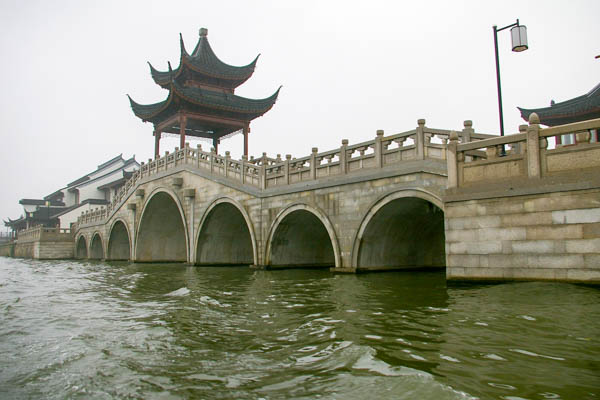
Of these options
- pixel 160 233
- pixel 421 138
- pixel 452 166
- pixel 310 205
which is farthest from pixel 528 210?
pixel 160 233

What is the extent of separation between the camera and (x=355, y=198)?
43.9 ft

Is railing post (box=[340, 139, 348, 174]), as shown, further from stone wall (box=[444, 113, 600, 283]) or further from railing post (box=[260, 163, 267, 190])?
stone wall (box=[444, 113, 600, 283])

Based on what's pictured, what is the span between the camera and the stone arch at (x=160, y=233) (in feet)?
86.9

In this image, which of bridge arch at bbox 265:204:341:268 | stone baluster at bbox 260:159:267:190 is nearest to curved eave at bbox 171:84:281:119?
stone baluster at bbox 260:159:267:190

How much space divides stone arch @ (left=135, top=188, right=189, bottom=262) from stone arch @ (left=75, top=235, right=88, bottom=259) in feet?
44.0

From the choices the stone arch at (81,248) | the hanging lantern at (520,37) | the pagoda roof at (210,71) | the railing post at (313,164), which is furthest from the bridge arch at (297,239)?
the stone arch at (81,248)

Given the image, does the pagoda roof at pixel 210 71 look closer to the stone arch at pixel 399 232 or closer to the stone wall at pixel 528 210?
the stone arch at pixel 399 232

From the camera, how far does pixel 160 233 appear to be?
1104 inches

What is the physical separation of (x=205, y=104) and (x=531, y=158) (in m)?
19.5

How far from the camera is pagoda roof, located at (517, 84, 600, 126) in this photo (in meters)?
17.3

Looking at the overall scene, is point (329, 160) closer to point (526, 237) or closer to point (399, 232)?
point (399, 232)

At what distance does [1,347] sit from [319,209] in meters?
9.84

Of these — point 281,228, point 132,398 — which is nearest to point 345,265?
point 281,228

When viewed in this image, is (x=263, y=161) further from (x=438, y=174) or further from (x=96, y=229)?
(x=96, y=229)
